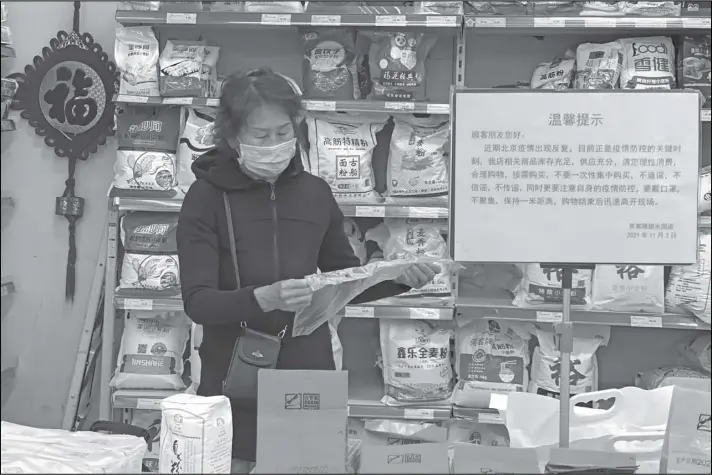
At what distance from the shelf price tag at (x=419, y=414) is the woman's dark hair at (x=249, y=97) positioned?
177 cm

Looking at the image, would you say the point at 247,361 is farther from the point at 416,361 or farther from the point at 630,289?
the point at 630,289

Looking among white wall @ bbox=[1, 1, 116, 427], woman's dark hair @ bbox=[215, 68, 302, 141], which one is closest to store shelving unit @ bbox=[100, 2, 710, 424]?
white wall @ bbox=[1, 1, 116, 427]

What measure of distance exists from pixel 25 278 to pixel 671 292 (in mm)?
3162

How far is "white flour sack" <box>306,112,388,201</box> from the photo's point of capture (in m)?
3.42

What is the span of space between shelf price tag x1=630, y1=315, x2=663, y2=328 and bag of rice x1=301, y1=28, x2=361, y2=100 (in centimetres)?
160

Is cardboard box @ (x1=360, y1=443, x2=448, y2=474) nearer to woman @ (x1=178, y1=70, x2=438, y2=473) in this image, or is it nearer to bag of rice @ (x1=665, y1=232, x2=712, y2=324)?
woman @ (x1=178, y1=70, x2=438, y2=473)

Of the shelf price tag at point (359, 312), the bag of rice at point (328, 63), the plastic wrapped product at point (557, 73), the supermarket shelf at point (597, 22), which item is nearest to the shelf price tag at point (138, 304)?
the shelf price tag at point (359, 312)

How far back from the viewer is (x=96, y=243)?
12.7 feet

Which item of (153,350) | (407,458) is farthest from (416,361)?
(407,458)

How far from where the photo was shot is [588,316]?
10.7ft

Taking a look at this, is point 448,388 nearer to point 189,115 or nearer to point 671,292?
point 671,292

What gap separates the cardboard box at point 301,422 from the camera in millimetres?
1329

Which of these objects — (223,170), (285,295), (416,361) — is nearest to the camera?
(285,295)

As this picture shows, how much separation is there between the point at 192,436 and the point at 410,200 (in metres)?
2.20
